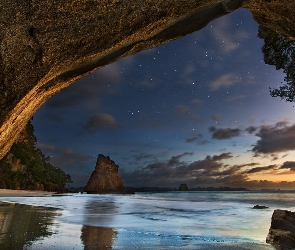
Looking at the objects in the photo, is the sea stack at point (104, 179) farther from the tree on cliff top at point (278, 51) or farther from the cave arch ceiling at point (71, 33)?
the cave arch ceiling at point (71, 33)

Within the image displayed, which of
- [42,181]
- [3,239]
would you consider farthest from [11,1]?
[42,181]

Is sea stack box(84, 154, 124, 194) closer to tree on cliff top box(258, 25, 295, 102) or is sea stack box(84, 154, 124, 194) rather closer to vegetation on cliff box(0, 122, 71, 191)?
vegetation on cliff box(0, 122, 71, 191)

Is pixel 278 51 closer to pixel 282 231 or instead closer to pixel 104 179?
pixel 282 231

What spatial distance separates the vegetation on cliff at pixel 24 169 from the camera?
137 ft

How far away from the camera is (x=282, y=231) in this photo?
7.96m

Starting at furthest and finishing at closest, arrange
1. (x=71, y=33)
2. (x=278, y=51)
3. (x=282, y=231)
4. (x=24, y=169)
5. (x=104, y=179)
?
(x=104, y=179), (x=24, y=169), (x=278, y=51), (x=282, y=231), (x=71, y=33)

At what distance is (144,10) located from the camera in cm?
432

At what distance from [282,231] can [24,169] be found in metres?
44.7

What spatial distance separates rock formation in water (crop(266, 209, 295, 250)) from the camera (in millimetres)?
7441

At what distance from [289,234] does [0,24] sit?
7.76 metres

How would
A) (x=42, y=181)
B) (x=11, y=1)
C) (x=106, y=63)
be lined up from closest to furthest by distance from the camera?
(x=11, y=1) < (x=106, y=63) < (x=42, y=181)

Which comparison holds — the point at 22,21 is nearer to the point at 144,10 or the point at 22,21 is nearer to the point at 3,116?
the point at 3,116

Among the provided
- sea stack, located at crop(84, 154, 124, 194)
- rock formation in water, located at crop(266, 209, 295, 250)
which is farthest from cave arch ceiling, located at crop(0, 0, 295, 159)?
sea stack, located at crop(84, 154, 124, 194)

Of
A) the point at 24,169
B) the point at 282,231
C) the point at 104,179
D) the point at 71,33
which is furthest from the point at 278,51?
the point at 104,179
